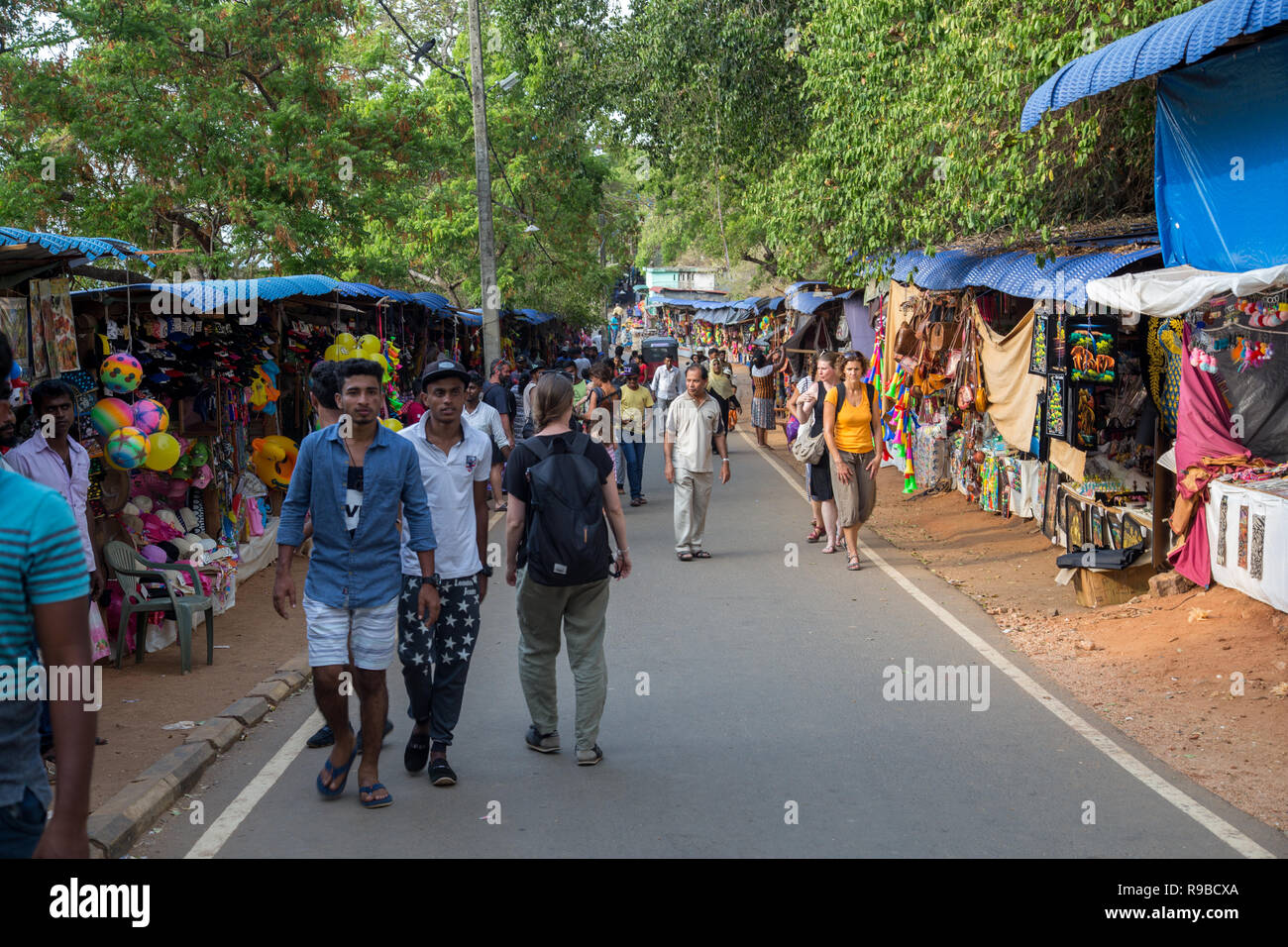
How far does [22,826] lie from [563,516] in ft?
11.7

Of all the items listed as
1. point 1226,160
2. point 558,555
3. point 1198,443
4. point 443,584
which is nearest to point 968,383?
point 1198,443

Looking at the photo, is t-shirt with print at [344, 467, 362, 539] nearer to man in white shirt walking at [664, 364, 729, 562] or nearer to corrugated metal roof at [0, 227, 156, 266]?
corrugated metal roof at [0, 227, 156, 266]

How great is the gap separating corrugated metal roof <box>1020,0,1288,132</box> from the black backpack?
4.52 meters

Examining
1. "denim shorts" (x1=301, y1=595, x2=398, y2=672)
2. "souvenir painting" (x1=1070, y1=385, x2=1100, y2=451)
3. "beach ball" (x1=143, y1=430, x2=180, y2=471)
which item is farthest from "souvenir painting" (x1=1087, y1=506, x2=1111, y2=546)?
"beach ball" (x1=143, y1=430, x2=180, y2=471)

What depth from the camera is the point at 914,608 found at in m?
9.88

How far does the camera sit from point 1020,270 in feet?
37.7

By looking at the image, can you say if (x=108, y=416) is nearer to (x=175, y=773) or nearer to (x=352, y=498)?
(x=175, y=773)

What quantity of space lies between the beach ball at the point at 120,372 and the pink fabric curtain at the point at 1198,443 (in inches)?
311

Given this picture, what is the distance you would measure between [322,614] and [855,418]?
740 cm

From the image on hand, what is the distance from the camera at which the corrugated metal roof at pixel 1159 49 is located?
6934 mm

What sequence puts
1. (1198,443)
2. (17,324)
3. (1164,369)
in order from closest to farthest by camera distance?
(17,324)
(1198,443)
(1164,369)

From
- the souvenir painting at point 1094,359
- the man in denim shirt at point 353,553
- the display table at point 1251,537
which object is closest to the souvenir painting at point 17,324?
the man in denim shirt at point 353,553

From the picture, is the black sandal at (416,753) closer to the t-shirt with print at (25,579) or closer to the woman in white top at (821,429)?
the t-shirt with print at (25,579)

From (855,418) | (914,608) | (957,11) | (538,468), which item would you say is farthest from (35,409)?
(957,11)
